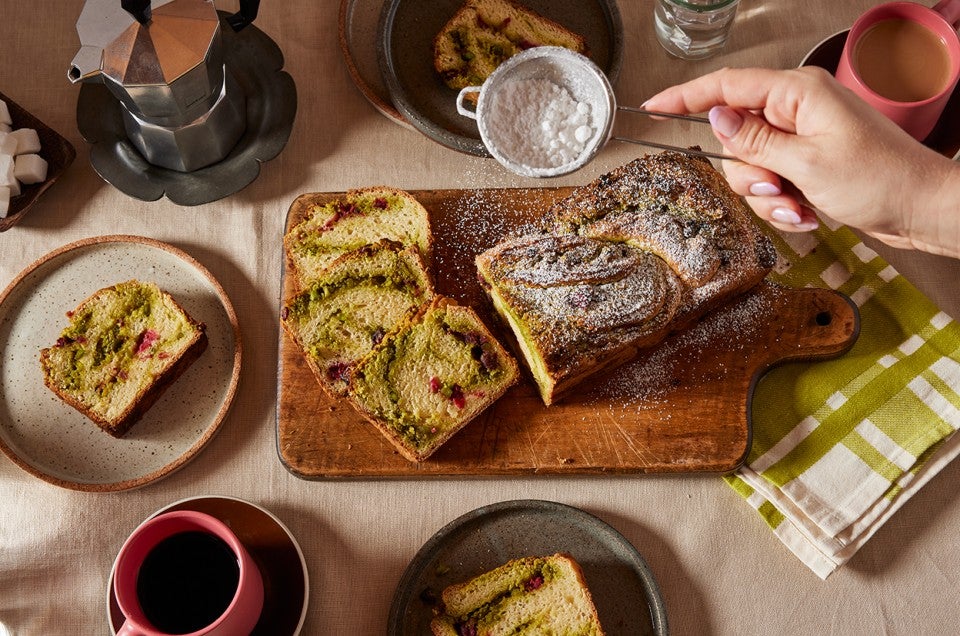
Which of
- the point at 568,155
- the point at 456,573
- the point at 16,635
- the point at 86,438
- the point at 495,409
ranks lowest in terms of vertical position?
the point at 16,635

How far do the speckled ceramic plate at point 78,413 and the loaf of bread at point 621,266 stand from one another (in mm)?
798

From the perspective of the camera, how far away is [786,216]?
2.42m

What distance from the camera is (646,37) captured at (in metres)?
2.87

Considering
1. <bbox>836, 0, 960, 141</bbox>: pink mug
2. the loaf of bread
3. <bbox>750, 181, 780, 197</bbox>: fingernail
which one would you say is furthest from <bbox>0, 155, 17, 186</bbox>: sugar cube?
<bbox>836, 0, 960, 141</bbox>: pink mug

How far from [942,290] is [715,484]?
0.90m

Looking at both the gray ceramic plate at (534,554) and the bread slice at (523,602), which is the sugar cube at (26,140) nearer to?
the gray ceramic plate at (534,554)

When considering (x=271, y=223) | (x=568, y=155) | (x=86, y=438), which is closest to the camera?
(x=568, y=155)

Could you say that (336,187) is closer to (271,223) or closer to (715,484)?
(271,223)

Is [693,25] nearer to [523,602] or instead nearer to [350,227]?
[350,227]

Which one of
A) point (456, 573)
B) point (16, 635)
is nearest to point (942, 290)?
point (456, 573)

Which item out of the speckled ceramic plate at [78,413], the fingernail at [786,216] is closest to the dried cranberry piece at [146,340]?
the speckled ceramic plate at [78,413]

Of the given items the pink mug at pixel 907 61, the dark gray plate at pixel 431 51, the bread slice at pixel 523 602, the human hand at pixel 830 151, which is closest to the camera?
the human hand at pixel 830 151

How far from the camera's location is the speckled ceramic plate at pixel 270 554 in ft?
7.81

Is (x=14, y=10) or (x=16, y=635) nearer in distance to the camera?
(x=16, y=635)
